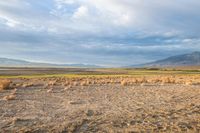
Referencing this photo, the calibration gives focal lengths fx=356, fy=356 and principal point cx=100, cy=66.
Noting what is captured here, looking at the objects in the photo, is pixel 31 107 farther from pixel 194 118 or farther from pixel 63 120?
pixel 194 118

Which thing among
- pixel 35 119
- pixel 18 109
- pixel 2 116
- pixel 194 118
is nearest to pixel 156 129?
pixel 194 118

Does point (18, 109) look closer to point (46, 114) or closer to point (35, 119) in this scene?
point (46, 114)

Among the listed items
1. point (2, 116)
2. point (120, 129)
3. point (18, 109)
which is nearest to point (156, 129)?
point (120, 129)

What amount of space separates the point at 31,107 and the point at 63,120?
4.93 m

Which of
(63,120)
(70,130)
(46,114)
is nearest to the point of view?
(70,130)

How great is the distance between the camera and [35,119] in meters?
14.7

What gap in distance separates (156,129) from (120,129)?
1.25 meters

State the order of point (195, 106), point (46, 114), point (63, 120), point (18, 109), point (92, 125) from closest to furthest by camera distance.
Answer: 1. point (92, 125)
2. point (63, 120)
3. point (46, 114)
4. point (18, 109)
5. point (195, 106)

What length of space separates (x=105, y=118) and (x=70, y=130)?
117 inches

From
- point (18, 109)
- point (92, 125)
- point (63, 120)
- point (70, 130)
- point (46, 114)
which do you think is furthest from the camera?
point (18, 109)

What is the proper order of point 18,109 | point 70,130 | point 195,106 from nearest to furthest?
point 70,130, point 18,109, point 195,106

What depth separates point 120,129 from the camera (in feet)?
40.9

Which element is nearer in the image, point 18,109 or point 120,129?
point 120,129

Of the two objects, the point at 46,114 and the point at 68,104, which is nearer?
the point at 46,114
